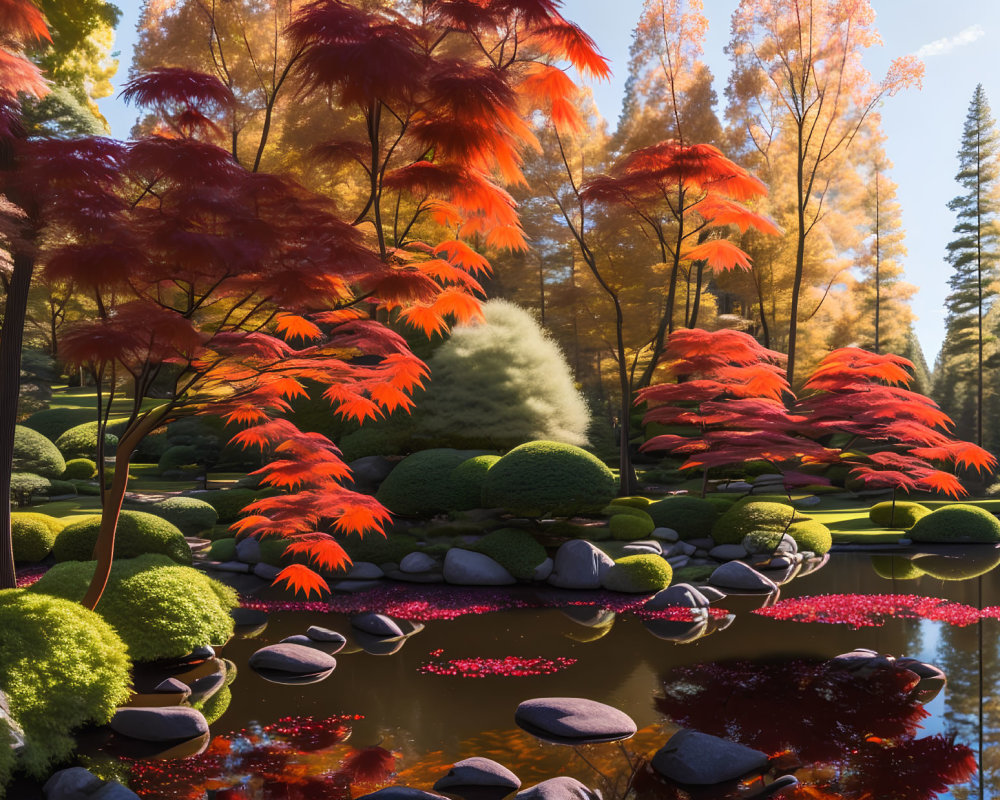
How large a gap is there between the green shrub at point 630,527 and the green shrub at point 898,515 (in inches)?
225

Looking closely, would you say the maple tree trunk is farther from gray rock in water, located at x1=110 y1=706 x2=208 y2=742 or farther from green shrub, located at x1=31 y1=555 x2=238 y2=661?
gray rock in water, located at x1=110 y1=706 x2=208 y2=742

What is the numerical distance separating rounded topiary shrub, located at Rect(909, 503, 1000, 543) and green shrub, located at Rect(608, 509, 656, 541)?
17.8ft

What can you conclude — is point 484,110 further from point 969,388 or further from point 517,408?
point 969,388

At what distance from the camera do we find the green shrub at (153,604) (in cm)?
845

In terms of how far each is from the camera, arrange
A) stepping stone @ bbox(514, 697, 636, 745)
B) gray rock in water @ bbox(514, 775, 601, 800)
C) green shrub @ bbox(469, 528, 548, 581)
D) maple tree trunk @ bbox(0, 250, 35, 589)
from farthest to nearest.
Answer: green shrub @ bbox(469, 528, 548, 581)
maple tree trunk @ bbox(0, 250, 35, 589)
stepping stone @ bbox(514, 697, 636, 745)
gray rock in water @ bbox(514, 775, 601, 800)

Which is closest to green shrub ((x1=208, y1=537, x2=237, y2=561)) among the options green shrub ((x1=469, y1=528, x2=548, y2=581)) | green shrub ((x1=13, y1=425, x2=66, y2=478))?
green shrub ((x1=469, y1=528, x2=548, y2=581))

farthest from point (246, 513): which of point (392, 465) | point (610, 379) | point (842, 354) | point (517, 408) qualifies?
point (610, 379)

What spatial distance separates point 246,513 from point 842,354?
1153 centimetres

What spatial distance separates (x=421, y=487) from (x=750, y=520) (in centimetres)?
601

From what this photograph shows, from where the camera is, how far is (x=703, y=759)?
5.88m

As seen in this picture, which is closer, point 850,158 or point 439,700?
point 439,700

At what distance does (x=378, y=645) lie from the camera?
9.59 metres

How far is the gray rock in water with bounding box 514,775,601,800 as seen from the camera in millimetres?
5340

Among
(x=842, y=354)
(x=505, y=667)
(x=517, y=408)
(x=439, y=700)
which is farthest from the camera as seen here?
(x=517, y=408)
